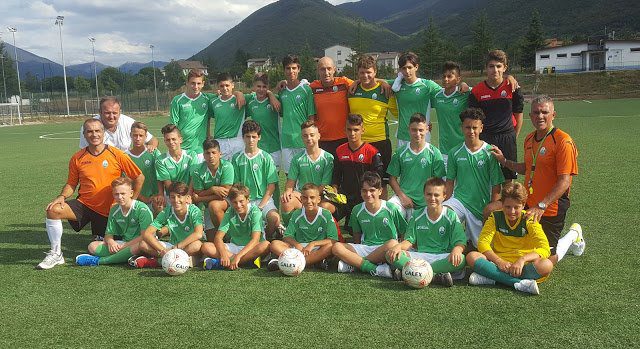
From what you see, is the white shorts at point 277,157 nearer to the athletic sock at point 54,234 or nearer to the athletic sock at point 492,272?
the athletic sock at point 54,234

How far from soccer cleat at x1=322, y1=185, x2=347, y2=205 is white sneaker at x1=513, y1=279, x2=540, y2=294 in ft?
6.82

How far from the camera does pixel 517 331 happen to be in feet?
11.9

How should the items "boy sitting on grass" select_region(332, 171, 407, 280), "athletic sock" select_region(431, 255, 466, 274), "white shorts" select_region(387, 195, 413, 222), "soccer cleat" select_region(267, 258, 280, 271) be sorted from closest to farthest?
"athletic sock" select_region(431, 255, 466, 274) < "boy sitting on grass" select_region(332, 171, 407, 280) < "soccer cleat" select_region(267, 258, 280, 271) < "white shorts" select_region(387, 195, 413, 222)

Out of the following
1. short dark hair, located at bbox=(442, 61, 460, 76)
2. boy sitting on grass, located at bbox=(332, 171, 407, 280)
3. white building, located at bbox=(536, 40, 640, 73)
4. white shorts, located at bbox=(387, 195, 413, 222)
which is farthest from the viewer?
white building, located at bbox=(536, 40, 640, 73)

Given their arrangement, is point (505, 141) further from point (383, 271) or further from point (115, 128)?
point (115, 128)

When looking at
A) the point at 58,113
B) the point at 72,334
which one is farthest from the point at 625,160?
the point at 58,113

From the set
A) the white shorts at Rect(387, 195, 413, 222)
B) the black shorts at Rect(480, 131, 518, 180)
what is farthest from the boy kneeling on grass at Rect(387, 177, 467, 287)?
the black shorts at Rect(480, 131, 518, 180)

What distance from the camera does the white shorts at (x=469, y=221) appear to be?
17.9ft

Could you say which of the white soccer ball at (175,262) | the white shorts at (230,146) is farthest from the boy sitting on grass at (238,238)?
the white shorts at (230,146)

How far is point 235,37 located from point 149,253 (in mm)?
180248

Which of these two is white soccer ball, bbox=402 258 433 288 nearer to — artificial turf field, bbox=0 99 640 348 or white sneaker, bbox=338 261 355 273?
artificial turf field, bbox=0 99 640 348

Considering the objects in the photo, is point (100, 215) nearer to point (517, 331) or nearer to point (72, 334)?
point (72, 334)

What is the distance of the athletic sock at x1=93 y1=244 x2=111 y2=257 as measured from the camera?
5715 millimetres

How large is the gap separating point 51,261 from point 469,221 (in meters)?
4.31
